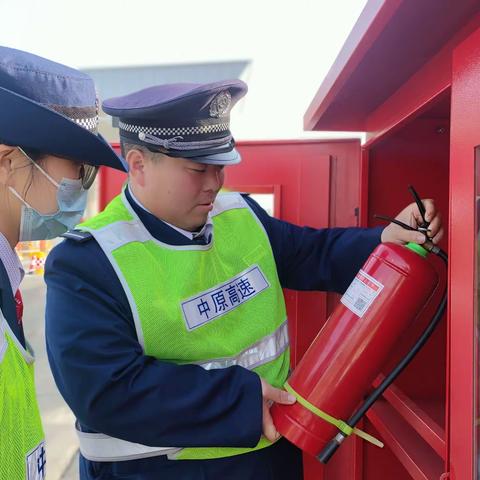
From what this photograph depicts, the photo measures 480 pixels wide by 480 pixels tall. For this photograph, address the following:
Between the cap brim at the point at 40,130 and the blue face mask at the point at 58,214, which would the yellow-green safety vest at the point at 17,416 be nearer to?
the blue face mask at the point at 58,214

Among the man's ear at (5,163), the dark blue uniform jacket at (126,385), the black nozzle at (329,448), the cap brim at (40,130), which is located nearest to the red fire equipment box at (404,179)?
the black nozzle at (329,448)

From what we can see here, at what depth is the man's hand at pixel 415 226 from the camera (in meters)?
1.27

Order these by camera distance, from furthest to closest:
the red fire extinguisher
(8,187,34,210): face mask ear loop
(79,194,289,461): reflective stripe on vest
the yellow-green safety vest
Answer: (79,194,289,461): reflective stripe on vest → the red fire extinguisher → (8,187,34,210): face mask ear loop → the yellow-green safety vest

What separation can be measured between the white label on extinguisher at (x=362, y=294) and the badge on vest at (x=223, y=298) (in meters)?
0.31

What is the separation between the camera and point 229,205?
160cm

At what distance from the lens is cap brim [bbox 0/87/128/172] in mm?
872

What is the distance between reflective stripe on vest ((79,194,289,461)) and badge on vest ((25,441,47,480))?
312 mm

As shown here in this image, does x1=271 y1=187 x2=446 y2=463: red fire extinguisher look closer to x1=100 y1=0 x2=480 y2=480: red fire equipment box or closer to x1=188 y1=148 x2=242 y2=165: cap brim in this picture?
x1=100 y1=0 x2=480 y2=480: red fire equipment box

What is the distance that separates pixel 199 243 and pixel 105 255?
28 centimetres

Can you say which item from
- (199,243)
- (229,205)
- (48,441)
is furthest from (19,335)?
(48,441)

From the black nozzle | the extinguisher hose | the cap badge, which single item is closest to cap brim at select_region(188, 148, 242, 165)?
the cap badge

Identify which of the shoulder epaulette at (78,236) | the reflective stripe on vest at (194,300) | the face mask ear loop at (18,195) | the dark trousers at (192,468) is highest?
the face mask ear loop at (18,195)

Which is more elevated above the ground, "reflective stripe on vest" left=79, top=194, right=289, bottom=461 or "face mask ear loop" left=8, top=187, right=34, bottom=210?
"face mask ear loop" left=8, top=187, right=34, bottom=210

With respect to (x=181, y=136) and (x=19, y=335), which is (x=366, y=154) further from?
(x=19, y=335)
